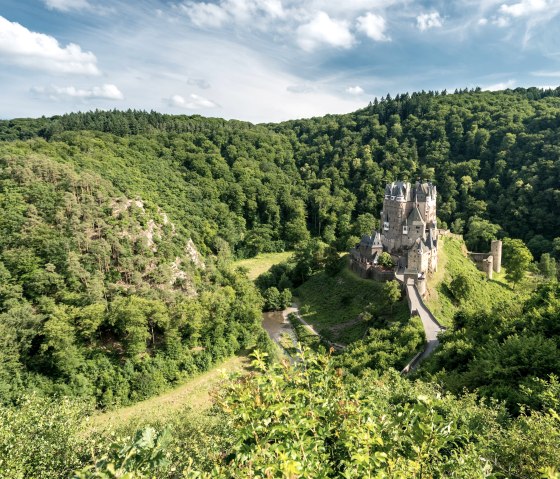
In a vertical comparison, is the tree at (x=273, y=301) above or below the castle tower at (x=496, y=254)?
below

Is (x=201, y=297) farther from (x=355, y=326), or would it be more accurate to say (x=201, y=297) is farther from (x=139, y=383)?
(x=355, y=326)

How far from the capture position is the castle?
47781 millimetres

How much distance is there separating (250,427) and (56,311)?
3386 cm

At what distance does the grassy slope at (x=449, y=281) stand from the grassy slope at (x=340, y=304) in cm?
494

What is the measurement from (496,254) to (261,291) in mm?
38877

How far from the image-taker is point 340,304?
5000 centimetres

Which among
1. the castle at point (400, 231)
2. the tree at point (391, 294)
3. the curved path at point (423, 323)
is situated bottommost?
the curved path at point (423, 323)

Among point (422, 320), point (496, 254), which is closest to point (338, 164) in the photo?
point (496, 254)

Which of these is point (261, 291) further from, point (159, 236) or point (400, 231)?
point (400, 231)

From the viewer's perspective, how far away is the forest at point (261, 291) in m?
7.51

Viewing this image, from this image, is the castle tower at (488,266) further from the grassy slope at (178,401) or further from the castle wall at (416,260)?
the grassy slope at (178,401)

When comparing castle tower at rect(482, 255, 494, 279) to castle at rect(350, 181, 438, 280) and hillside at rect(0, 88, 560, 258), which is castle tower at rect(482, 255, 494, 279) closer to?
castle at rect(350, 181, 438, 280)

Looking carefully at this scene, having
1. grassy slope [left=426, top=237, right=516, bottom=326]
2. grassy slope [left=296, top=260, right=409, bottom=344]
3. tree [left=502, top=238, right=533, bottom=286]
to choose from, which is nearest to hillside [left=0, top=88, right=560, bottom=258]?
tree [left=502, top=238, right=533, bottom=286]

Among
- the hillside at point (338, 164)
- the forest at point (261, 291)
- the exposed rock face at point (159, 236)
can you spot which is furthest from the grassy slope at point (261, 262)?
the exposed rock face at point (159, 236)
